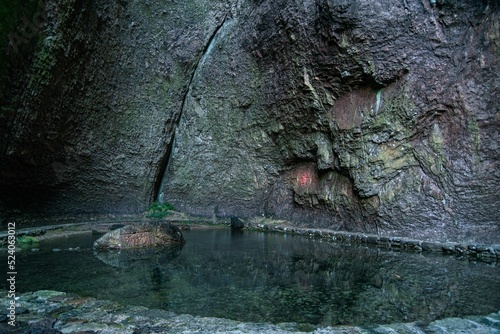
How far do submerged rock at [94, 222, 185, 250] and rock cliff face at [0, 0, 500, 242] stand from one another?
5.12 m

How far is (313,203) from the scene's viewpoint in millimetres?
13414

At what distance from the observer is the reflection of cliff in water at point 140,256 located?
7.12 meters

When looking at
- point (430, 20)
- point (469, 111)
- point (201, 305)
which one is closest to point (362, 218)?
point (469, 111)

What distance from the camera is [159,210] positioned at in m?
15.0

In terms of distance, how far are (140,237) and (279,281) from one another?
13.9ft

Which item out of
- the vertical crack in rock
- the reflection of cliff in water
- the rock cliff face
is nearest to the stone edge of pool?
the rock cliff face

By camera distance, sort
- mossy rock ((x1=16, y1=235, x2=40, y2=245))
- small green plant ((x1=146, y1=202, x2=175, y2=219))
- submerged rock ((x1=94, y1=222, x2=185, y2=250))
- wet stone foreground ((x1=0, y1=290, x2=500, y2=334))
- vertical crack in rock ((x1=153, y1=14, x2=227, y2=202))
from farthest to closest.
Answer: vertical crack in rock ((x1=153, y1=14, x2=227, y2=202))
small green plant ((x1=146, y1=202, x2=175, y2=219))
mossy rock ((x1=16, y1=235, x2=40, y2=245))
submerged rock ((x1=94, y1=222, x2=185, y2=250))
wet stone foreground ((x1=0, y1=290, x2=500, y2=334))

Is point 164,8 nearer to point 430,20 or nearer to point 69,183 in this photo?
point 69,183

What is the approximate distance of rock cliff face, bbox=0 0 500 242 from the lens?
1024 centimetres

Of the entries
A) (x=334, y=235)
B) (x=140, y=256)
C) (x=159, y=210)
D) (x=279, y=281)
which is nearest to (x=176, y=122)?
(x=159, y=210)

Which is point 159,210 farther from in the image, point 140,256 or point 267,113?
point 140,256

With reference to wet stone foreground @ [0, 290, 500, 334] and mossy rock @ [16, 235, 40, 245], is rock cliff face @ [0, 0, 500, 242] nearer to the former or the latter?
mossy rock @ [16, 235, 40, 245]

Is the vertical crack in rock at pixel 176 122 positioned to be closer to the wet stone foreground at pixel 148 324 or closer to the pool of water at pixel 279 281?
the pool of water at pixel 279 281

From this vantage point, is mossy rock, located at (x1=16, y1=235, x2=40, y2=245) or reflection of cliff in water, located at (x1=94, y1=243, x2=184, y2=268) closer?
reflection of cliff in water, located at (x1=94, y1=243, x2=184, y2=268)
